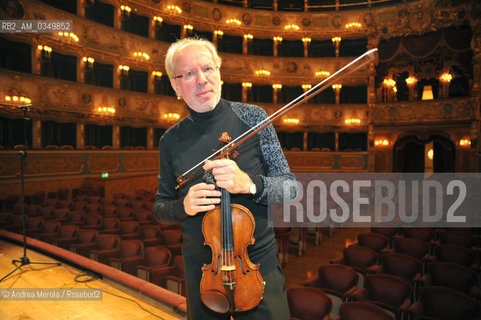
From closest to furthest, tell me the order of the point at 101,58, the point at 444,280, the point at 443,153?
1. the point at 444,280
2. the point at 101,58
3. the point at 443,153

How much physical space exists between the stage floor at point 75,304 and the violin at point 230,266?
2.04 metres

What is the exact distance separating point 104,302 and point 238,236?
2697 millimetres

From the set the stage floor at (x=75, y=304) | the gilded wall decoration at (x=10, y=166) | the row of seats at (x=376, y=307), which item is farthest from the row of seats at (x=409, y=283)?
the gilded wall decoration at (x=10, y=166)

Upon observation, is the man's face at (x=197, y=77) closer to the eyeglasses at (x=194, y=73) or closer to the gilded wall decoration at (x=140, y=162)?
the eyeglasses at (x=194, y=73)

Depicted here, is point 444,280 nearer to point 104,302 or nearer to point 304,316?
point 304,316

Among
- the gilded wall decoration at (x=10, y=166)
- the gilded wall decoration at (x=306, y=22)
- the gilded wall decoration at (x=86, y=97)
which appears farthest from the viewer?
the gilded wall decoration at (x=306, y=22)

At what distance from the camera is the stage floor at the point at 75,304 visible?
9.61 feet

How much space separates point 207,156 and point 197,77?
333 millimetres

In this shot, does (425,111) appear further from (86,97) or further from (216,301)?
(216,301)

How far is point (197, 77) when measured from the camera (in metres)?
1.32

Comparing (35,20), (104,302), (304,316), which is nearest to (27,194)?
(35,20)

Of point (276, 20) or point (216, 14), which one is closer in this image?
point (216, 14)

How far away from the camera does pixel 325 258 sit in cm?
777

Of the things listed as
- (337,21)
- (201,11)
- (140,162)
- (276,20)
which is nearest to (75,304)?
(140,162)
